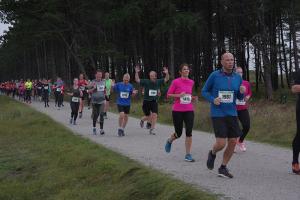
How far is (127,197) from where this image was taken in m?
8.41

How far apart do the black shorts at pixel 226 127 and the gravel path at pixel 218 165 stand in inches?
27.3

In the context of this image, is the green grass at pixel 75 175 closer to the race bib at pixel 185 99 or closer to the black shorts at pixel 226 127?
the black shorts at pixel 226 127

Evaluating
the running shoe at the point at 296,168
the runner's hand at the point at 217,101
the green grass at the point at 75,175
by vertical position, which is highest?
the runner's hand at the point at 217,101

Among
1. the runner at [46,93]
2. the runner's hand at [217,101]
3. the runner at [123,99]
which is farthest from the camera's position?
the runner at [46,93]

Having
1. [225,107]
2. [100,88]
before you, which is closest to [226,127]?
[225,107]

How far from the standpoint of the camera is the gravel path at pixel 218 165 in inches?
324

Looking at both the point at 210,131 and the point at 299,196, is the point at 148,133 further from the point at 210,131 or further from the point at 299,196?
the point at 299,196

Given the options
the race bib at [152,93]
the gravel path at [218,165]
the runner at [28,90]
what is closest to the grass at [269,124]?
the gravel path at [218,165]

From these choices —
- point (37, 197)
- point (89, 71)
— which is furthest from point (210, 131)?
point (89, 71)

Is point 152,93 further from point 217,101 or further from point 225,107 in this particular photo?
point 217,101

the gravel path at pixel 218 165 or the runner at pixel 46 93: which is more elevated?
the runner at pixel 46 93

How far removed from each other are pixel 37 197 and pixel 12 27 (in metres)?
48.1

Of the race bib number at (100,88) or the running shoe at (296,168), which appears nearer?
the running shoe at (296,168)

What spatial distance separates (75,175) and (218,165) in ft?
8.47
